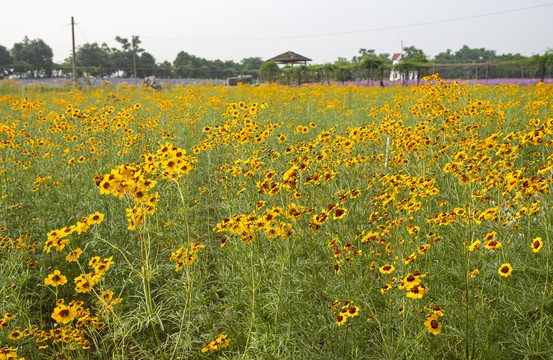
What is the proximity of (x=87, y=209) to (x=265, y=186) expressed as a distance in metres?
2.21

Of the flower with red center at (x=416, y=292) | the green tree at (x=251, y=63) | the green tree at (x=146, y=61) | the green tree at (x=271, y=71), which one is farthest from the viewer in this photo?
the green tree at (x=251, y=63)

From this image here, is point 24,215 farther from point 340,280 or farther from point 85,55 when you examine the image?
point 85,55

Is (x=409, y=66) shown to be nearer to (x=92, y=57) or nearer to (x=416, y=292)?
(x=416, y=292)

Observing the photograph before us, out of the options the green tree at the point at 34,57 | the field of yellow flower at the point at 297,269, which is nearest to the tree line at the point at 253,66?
the green tree at the point at 34,57

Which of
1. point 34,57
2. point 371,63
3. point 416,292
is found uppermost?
point 34,57

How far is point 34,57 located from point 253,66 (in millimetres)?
49338

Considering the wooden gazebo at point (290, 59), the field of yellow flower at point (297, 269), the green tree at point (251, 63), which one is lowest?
the field of yellow flower at point (297, 269)

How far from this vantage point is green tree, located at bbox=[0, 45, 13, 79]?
178 feet

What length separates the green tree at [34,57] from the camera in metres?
57.9

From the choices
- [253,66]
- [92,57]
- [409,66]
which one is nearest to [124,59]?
[92,57]

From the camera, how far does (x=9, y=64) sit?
2206 inches

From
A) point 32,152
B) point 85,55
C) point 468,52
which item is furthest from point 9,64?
point 468,52

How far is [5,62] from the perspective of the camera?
55938mm

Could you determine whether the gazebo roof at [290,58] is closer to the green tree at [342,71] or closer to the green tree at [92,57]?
the green tree at [342,71]
